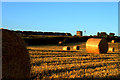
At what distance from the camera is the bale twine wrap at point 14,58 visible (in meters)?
5.55

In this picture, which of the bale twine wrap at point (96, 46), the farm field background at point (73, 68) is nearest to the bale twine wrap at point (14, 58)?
the farm field background at point (73, 68)

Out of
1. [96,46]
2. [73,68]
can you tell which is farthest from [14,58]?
[96,46]

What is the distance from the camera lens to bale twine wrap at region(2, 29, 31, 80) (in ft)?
18.2

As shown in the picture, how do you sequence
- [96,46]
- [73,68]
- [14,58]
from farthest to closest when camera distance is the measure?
[96,46] → [73,68] → [14,58]

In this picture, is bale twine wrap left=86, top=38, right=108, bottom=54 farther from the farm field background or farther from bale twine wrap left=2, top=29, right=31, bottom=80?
bale twine wrap left=2, top=29, right=31, bottom=80

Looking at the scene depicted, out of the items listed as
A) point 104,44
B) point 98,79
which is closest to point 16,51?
point 98,79

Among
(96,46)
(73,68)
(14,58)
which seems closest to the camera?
(14,58)

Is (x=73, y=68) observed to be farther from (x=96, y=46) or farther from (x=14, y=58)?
(x=96, y=46)

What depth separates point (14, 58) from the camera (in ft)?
19.3

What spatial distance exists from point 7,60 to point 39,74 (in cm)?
197

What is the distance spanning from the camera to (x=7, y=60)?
5590mm

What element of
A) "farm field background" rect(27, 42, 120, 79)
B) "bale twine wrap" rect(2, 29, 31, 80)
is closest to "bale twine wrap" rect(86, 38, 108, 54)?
"farm field background" rect(27, 42, 120, 79)

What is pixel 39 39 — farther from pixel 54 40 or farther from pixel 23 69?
pixel 23 69

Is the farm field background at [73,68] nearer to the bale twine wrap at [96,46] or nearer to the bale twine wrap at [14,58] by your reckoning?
the bale twine wrap at [14,58]
